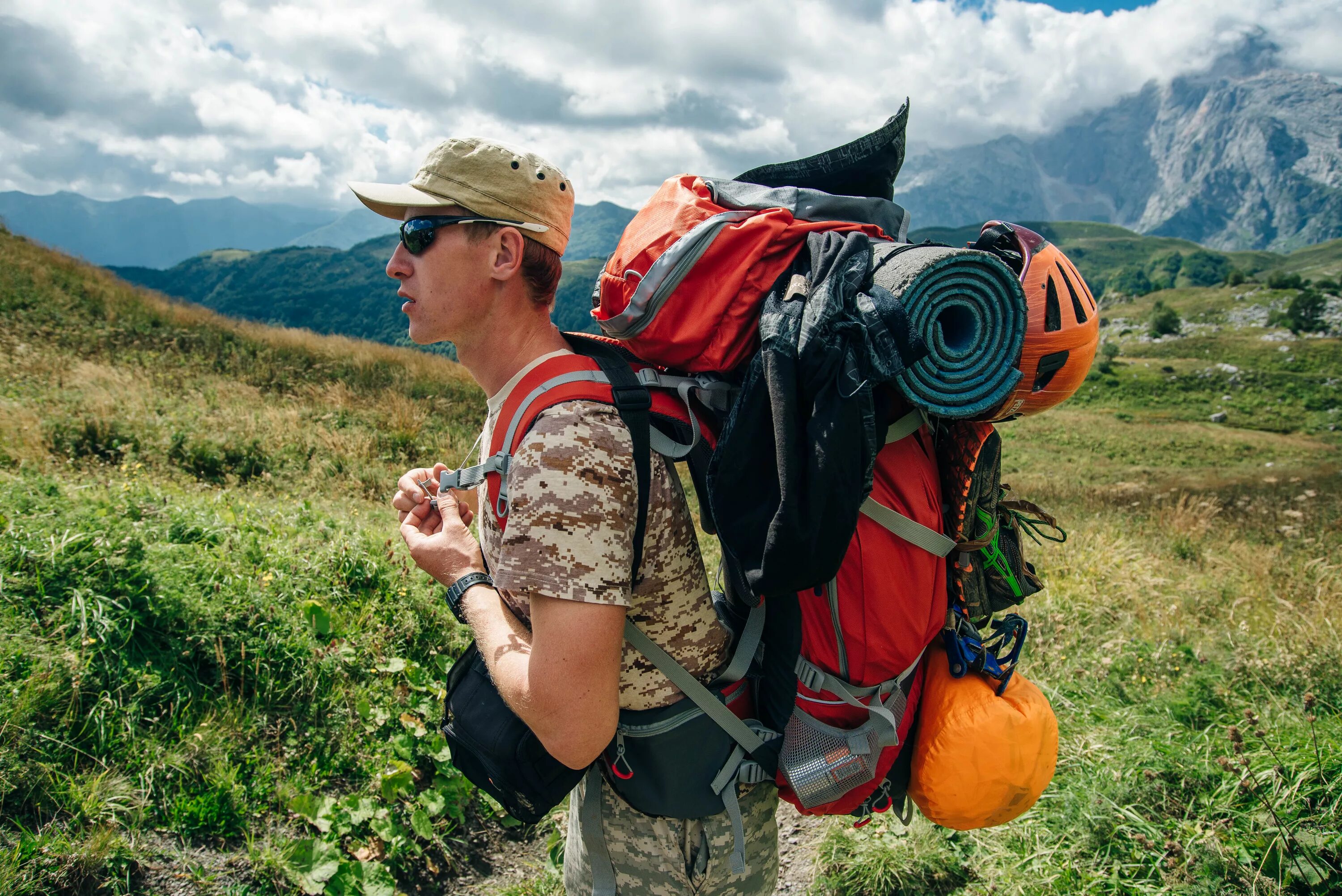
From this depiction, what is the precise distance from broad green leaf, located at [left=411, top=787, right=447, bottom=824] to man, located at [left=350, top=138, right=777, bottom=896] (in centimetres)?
164

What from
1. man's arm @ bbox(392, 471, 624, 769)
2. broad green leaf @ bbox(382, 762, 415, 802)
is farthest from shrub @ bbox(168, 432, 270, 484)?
man's arm @ bbox(392, 471, 624, 769)

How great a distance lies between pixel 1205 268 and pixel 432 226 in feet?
699

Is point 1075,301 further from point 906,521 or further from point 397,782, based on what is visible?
point 397,782

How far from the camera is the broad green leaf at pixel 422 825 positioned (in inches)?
132

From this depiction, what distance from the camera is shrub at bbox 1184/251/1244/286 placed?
15962cm

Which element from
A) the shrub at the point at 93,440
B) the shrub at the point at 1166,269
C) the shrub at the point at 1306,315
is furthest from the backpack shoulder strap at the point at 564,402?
the shrub at the point at 1166,269

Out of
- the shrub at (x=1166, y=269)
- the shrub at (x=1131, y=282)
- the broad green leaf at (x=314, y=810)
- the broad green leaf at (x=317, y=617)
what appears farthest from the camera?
the shrub at (x=1166, y=269)

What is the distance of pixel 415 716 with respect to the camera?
12.9ft

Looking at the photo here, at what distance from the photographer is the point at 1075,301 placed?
1.66 m

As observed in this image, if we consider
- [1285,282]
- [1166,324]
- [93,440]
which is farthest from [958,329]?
[1285,282]

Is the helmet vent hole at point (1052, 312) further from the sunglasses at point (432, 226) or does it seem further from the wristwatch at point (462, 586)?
the wristwatch at point (462, 586)

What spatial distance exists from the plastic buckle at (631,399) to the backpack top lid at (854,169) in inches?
32.1

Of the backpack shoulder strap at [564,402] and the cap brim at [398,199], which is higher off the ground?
the cap brim at [398,199]

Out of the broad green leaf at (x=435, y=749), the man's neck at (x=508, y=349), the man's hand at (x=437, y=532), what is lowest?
the broad green leaf at (x=435, y=749)
